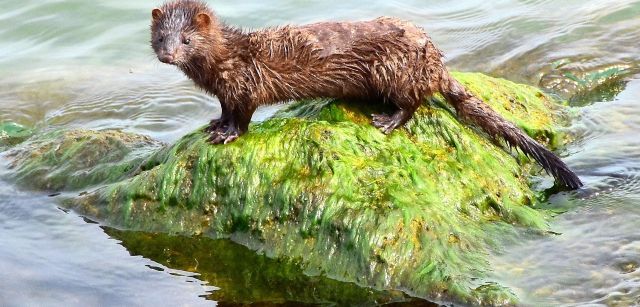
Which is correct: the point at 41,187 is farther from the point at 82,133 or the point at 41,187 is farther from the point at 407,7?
the point at 407,7

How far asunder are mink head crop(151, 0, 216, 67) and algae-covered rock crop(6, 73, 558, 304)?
61 centimetres

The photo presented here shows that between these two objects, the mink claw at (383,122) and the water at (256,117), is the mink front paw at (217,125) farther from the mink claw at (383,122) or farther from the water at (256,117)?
the mink claw at (383,122)

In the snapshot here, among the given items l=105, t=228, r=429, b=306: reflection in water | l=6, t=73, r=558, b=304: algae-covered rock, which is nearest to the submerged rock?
l=6, t=73, r=558, b=304: algae-covered rock

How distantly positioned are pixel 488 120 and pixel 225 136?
6.35ft

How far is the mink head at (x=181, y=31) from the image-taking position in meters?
6.15

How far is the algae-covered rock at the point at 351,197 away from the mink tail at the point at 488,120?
102mm

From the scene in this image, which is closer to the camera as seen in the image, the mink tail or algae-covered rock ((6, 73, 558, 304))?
algae-covered rock ((6, 73, 558, 304))

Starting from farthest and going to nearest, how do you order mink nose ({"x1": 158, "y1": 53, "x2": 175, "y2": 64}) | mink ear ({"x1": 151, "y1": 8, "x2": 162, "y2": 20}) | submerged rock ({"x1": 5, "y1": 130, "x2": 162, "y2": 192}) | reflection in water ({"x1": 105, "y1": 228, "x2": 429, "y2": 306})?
submerged rock ({"x1": 5, "y1": 130, "x2": 162, "y2": 192}) → mink ear ({"x1": 151, "y1": 8, "x2": 162, "y2": 20}) → mink nose ({"x1": 158, "y1": 53, "x2": 175, "y2": 64}) → reflection in water ({"x1": 105, "y1": 228, "x2": 429, "y2": 306})

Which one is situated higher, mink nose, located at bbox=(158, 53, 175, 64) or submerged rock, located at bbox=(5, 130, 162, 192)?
mink nose, located at bbox=(158, 53, 175, 64)

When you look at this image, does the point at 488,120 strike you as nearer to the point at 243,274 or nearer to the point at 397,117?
the point at 397,117

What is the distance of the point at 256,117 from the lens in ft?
29.9

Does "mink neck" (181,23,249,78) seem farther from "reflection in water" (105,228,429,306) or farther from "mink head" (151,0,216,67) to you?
"reflection in water" (105,228,429,306)

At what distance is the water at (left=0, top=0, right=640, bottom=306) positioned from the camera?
5.38m

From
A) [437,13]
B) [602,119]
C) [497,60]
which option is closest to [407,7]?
[437,13]
